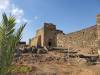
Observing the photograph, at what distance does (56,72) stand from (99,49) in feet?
34.3

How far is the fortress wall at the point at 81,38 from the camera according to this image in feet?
95.4

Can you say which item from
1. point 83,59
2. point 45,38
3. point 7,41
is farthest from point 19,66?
point 45,38

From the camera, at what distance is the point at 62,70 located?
18281mm

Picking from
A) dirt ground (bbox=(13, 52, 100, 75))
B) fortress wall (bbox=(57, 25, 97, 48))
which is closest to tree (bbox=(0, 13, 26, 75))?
dirt ground (bbox=(13, 52, 100, 75))

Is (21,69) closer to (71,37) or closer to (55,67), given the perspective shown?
(55,67)

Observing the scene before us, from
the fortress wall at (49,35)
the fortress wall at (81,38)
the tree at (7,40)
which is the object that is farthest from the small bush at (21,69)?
the fortress wall at (49,35)

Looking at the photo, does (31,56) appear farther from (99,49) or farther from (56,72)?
(99,49)

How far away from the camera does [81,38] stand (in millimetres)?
Answer: 31109

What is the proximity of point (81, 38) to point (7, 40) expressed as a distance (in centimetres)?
2322

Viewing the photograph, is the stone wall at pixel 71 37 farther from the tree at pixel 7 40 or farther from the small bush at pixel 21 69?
the tree at pixel 7 40

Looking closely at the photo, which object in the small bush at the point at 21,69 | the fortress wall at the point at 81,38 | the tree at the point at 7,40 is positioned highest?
the fortress wall at the point at 81,38

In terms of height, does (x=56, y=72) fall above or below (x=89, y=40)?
below

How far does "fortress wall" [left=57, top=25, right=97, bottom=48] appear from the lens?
29070mm

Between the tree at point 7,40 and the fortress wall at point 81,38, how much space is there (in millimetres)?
20894
